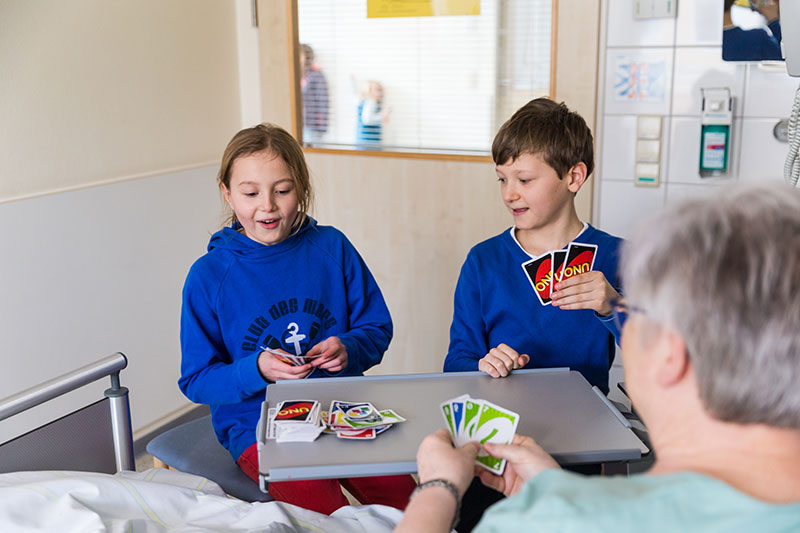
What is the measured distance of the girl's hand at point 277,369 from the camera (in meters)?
1.84

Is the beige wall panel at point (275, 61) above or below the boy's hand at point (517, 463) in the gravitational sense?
above

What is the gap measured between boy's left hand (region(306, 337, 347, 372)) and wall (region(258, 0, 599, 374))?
1548 mm

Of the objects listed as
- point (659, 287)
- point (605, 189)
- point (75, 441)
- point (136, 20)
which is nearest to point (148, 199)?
point (136, 20)

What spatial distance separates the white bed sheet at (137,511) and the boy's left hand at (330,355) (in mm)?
418

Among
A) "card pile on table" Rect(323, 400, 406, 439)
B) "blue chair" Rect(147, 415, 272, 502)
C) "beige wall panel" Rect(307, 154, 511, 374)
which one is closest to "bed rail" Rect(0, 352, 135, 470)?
"blue chair" Rect(147, 415, 272, 502)

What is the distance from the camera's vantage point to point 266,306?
2094 millimetres

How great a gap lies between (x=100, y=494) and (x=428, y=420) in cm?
68

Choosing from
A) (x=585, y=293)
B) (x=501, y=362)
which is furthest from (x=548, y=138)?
(x=501, y=362)

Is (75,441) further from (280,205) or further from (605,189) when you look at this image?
(605,189)

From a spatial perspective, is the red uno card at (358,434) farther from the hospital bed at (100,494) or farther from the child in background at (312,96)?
the child in background at (312,96)

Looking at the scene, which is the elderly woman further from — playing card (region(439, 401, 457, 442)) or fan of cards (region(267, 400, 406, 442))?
fan of cards (region(267, 400, 406, 442))

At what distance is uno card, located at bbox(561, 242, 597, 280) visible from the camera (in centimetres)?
200

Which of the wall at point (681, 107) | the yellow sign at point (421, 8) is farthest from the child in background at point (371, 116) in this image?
the wall at point (681, 107)

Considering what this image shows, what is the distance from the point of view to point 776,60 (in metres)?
2.76
